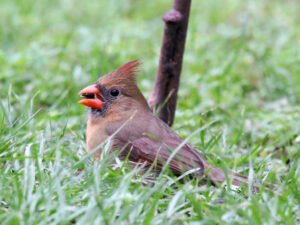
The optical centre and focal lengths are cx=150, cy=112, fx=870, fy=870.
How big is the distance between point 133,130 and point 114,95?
37 centimetres

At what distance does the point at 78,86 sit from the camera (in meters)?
6.41

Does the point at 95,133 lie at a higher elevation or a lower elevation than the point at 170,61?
lower

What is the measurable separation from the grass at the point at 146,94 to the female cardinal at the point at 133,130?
155 millimetres

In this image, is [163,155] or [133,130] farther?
[133,130]

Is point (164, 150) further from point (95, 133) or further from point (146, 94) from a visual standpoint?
point (146, 94)

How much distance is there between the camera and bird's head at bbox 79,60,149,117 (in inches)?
199

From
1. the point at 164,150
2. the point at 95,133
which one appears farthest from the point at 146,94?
the point at 164,150

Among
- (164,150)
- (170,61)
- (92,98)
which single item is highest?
(170,61)

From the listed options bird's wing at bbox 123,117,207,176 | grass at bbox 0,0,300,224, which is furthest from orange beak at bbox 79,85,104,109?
bird's wing at bbox 123,117,207,176

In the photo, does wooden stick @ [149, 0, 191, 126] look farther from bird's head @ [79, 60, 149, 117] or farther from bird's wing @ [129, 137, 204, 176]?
bird's wing @ [129, 137, 204, 176]

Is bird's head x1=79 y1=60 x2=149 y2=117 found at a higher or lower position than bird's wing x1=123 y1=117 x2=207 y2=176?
higher

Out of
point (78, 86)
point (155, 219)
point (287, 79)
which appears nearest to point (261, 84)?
point (287, 79)

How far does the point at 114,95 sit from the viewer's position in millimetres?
5090

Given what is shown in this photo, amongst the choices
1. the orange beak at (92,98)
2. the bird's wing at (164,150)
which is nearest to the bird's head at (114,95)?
the orange beak at (92,98)
